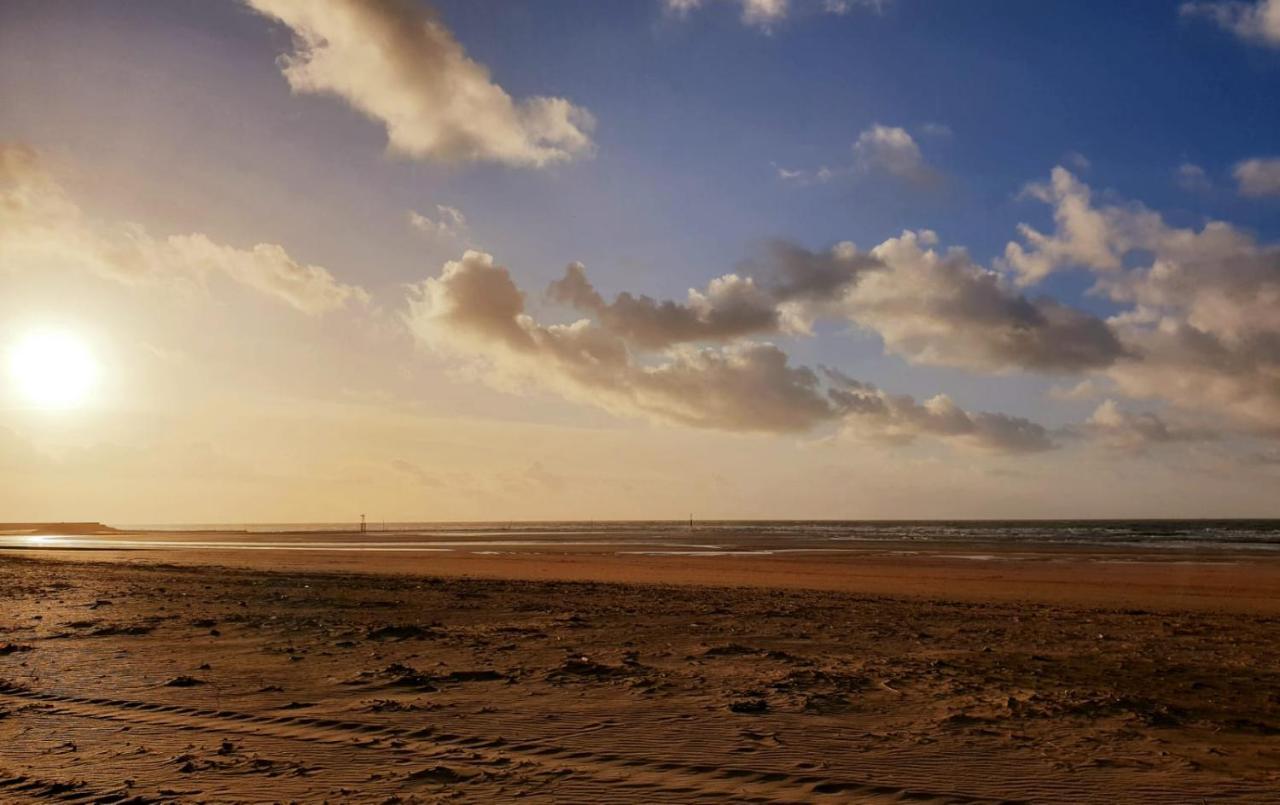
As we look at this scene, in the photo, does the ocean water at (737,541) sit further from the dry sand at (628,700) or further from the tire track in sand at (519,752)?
the tire track in sand at (519,752)

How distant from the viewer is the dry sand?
641 centimetres

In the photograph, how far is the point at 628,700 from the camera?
9062mm

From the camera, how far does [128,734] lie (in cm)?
757

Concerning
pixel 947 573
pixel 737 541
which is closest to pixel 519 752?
pixel 947 573

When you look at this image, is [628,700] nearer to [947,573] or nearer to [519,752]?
[519,752]

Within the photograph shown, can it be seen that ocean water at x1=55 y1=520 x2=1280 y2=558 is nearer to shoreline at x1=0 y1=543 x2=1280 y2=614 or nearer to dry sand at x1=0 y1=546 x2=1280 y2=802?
shoreline at x1=0 y1=543 x2=1280 y2=614

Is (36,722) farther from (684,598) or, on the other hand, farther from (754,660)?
(684,598)

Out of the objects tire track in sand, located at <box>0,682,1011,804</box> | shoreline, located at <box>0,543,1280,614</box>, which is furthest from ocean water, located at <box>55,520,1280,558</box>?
tire track in sand, located at <box>0,682,1011,804</box>

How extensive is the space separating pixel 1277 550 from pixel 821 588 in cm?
4147

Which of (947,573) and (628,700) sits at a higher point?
(628,700)

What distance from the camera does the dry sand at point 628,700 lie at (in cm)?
641

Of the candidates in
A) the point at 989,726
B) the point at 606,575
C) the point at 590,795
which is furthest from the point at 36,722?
the point at 606,575

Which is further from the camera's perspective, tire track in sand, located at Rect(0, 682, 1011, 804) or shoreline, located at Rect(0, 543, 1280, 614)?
shoreline, located at Rect(0, 543, 1280, 614)

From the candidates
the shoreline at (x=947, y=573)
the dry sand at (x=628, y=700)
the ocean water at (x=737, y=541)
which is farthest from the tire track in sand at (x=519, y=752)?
the ocean water at (x=737, y=541)
